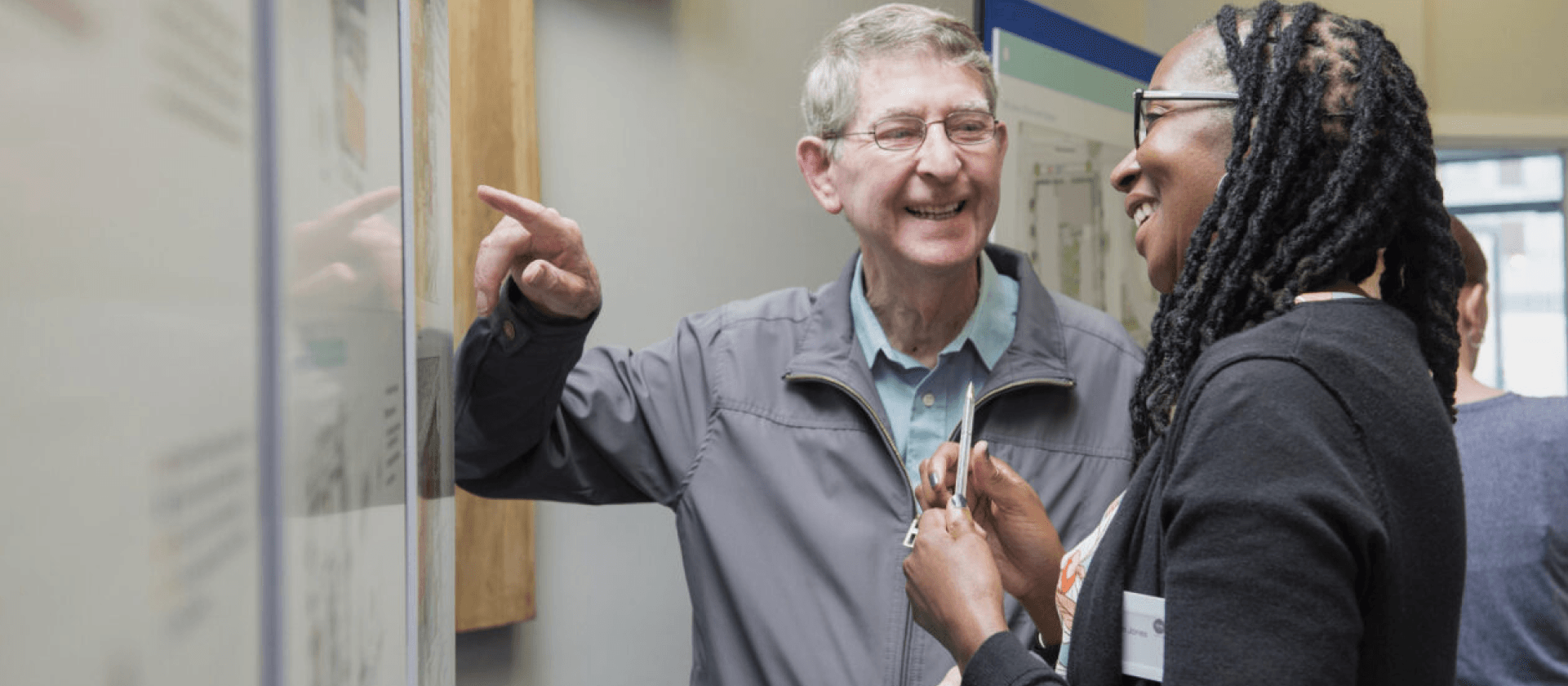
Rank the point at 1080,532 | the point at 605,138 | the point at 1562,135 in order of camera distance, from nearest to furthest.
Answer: the point at 1080,532
the point at 605,138
the point at 1562,135

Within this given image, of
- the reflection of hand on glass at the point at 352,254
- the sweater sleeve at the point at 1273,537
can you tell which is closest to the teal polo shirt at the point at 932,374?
the sweater sleeve at the point at 1273,537

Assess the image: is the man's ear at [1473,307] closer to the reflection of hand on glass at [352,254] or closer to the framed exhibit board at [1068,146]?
the framed exhibit board at [1068,146]

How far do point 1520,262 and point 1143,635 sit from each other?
859 cm

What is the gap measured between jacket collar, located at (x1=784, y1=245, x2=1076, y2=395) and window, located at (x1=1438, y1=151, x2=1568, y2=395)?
21.9 feet

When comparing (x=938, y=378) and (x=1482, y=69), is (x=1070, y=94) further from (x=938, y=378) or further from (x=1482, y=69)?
(x=1482, y=69)

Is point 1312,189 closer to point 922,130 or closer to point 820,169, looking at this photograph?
point 922,130

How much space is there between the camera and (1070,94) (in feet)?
10.3

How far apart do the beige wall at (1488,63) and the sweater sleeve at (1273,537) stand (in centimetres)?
618

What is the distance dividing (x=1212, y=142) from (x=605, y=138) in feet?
5.01

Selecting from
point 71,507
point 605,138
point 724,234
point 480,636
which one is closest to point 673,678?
point 480,636

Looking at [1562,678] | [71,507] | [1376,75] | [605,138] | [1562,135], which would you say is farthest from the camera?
[1562,135]

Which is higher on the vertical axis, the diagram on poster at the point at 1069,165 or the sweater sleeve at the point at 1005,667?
the diagram on poster at the point at 1069,165

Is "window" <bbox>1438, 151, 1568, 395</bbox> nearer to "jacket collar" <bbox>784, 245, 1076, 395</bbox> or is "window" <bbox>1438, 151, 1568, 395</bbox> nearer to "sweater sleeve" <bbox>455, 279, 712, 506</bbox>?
"jacket collar" <bbox>784, 245, 1076, 395</bbox>

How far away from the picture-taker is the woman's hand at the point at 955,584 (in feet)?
3.53
